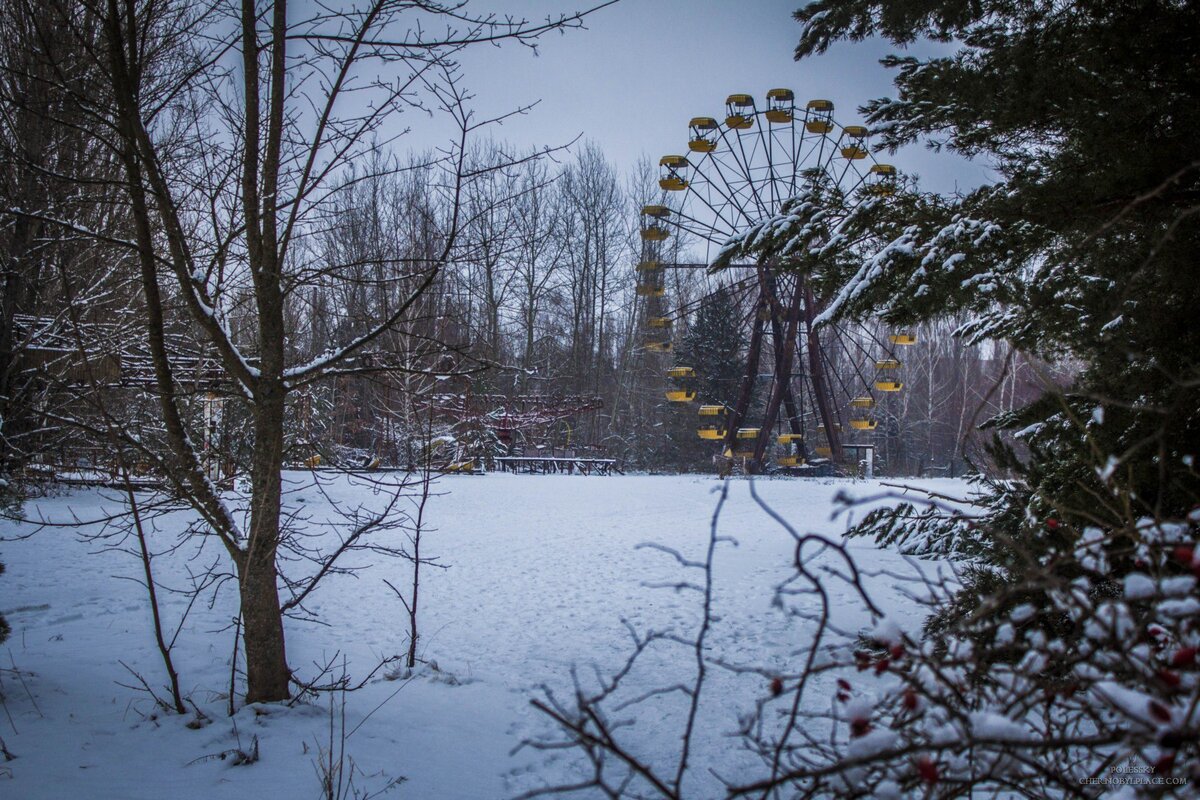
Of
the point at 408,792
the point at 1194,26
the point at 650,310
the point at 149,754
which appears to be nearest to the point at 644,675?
the point at 408,792

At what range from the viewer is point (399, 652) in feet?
15.4

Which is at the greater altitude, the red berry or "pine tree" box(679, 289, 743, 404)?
"pine tree" box(679, 289, 743, 404)

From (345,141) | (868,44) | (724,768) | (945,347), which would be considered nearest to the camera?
(724,768)

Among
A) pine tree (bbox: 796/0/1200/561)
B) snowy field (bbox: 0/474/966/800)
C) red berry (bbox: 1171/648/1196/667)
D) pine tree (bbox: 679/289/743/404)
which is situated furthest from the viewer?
pine tree (bbox: 679/289/743/404)

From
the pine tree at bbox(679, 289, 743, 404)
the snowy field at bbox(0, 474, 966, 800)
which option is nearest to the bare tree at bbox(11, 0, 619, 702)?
the snowy field at bbox(0, 474, 966, 800)

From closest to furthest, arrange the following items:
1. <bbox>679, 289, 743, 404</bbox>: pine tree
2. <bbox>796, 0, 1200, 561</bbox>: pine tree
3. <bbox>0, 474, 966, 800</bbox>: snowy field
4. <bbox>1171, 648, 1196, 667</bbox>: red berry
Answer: <bbox>1171, 648, 1196, 667</bbox>: red berry
<bbox>796, 0, 1200, 561</bbox>: pine tree
<bbox>0, 474, 966, 800</bbox>: snowy field
<bbox>679, 289, 743, 404</bbox>: pine tree

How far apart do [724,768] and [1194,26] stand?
359 centimetres

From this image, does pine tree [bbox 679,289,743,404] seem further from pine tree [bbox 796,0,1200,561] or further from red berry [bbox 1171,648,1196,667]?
red berry [bbox 1171,648,1196,667]

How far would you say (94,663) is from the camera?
13.4ft

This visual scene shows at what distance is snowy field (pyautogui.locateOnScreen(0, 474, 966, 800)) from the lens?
2.94 metres

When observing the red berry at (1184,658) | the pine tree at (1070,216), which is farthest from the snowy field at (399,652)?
the pine tree at (1070,216)

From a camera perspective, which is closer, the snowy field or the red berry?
the red berry

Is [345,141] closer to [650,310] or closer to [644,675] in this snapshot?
[644,675]

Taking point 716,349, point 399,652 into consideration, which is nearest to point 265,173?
point 399,652
